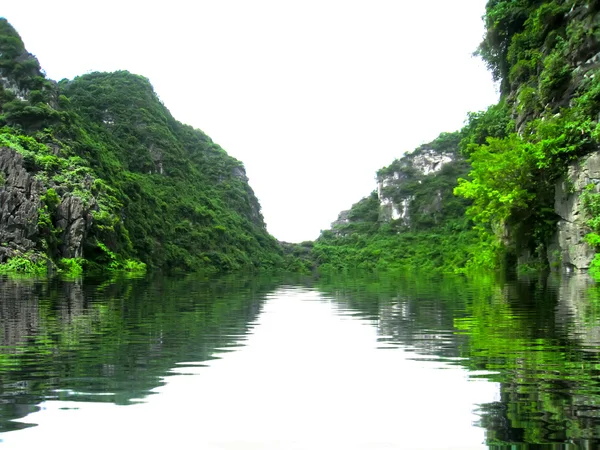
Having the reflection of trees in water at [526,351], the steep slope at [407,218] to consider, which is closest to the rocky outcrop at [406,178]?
the steep slope at [407,218]

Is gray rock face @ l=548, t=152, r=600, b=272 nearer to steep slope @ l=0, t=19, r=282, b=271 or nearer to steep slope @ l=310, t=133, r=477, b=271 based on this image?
steep slope @ l=0, t=19, r=282, b=271

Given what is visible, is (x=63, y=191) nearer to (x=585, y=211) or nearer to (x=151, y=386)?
(x=585, y=211)

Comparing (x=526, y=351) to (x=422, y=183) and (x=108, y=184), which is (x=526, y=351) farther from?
(x=422, y=183)

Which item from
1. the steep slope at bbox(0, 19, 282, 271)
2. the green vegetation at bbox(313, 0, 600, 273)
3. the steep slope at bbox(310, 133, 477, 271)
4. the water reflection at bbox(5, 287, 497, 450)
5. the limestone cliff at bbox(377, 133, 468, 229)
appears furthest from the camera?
the limestone cliff at bbox(377, 133, 468, 229)

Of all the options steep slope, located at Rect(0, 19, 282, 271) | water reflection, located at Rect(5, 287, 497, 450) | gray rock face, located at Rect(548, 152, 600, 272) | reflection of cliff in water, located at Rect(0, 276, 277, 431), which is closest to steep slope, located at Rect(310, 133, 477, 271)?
steep slope, located at Rect(0, 19, 282, 271)

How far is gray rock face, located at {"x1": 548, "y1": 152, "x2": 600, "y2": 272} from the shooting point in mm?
24297

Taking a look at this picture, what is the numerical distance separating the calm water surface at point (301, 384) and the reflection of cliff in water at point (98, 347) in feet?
0.09

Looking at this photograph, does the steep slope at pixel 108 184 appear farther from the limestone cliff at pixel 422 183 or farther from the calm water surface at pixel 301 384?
the calm water surface at pixel 301 384

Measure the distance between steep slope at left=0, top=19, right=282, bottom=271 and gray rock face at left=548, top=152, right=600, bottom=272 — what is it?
39703mm

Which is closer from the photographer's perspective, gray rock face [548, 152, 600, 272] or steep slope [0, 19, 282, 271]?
gray rock face [548, 152, 600, 272]

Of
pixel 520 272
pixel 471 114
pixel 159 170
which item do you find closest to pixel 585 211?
pixel 520 272

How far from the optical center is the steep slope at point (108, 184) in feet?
169

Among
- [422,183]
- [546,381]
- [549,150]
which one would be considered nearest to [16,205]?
[549,150]

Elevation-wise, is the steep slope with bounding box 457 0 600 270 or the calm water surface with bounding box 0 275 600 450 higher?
the steep slope with bounding box 457 0 600 270
